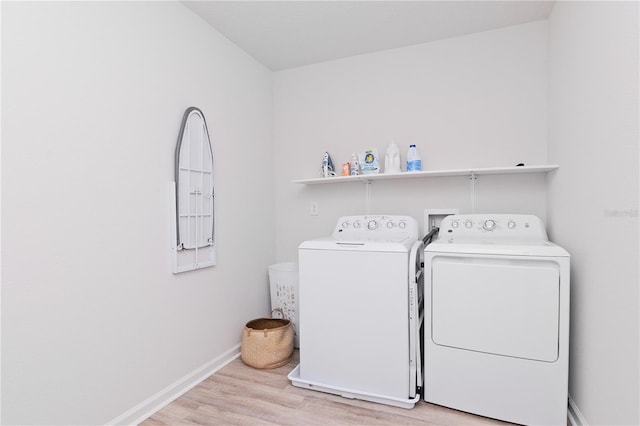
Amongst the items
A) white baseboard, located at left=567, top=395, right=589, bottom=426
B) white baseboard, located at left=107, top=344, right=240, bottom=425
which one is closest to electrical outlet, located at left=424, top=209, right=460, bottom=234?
white baseboard, located at left=567, top=395, right=589, bottom=426

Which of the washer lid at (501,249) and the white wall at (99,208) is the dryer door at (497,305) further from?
the white wall at (99,208)

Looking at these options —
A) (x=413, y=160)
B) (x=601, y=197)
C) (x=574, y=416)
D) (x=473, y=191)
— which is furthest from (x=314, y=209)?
(x=574, y=416)

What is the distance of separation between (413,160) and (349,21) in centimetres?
102

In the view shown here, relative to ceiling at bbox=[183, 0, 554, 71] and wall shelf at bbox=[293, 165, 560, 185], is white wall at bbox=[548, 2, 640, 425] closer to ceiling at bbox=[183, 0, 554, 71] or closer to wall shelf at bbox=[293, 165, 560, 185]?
wall shelf at bbox=[293, 165, 560, 185]

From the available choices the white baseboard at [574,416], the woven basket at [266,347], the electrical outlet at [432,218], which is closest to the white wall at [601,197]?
the white baseboard at [574,416]

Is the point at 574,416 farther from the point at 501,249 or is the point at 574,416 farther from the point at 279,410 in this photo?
the point at 279,410

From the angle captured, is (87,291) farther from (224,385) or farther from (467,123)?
(467,123)

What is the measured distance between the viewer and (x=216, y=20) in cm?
211

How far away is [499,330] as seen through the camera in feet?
5.32

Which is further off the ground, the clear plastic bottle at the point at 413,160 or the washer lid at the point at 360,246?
the clear plastic bottle at the point at 413,160

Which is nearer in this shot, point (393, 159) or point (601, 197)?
point (601, 197)

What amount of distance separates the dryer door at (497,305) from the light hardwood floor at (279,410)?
377 millimetres

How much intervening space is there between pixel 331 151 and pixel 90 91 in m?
1.69

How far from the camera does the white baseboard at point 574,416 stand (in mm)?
1507
